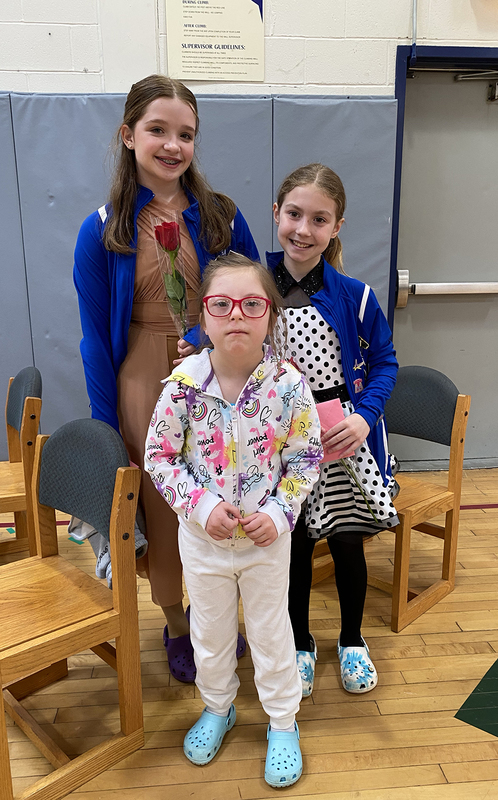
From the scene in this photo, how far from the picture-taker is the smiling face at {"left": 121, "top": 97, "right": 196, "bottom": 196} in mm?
1420

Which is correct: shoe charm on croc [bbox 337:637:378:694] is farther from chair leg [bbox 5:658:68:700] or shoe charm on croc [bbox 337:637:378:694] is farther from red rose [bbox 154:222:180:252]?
red rose [bbox 154:222:180:252]

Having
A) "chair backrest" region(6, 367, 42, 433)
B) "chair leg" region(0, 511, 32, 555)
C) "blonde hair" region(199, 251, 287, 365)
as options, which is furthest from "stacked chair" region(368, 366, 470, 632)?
"chair leg" region(0, 511, 32, 555)

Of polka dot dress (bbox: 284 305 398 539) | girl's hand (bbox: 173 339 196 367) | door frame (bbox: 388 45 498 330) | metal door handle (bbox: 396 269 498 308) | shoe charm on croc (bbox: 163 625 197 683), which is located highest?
door frame (bbox: 388 45 498 330)

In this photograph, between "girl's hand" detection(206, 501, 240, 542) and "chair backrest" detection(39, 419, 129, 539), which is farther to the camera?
"chair backrest" detection(39, 419, 129, 539)

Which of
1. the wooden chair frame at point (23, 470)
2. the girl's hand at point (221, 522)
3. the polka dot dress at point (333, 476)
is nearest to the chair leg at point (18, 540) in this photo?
the wooden chair frame at point (23, 470)

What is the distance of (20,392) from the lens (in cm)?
231

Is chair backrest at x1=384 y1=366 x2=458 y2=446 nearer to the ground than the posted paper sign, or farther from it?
nearer to the ground

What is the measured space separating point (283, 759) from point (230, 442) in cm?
76

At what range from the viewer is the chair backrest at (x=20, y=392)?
2.23 meters

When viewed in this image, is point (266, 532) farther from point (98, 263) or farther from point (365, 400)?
point (98, 263)

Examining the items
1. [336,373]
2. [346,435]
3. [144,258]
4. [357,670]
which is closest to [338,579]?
[357,670]

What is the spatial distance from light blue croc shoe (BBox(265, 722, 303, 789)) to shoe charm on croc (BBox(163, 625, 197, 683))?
14.9 inches

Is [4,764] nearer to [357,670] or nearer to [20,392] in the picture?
[357,670]

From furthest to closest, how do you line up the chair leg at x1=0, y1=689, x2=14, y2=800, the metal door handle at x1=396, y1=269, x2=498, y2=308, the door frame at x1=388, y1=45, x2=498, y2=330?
the metal door handle at x1=396, y1=269, x2=498, y2=308 < the door frame at x1=388, y1=45, x2=498, y2=330 < the chair leg at x1=0, y1=689, x2=14, y2=800
